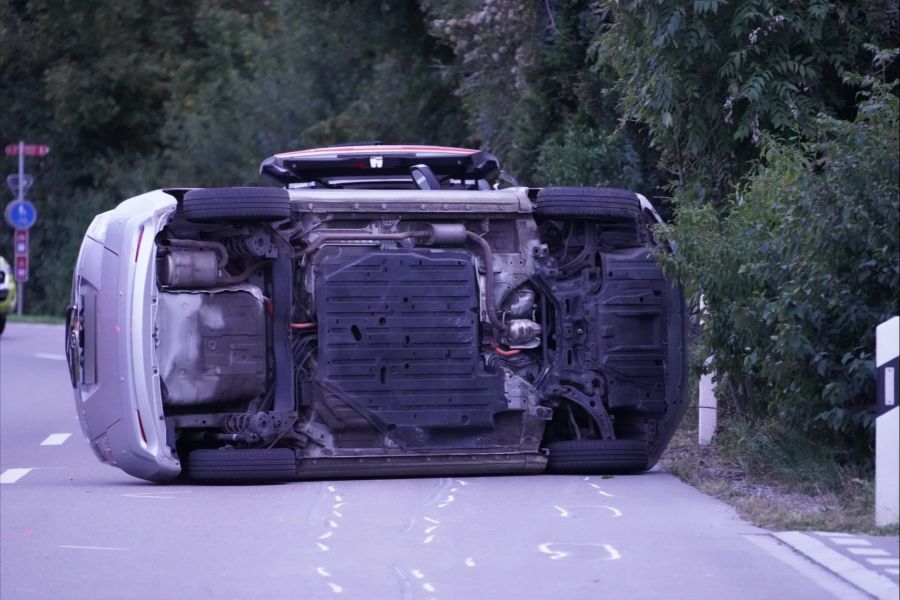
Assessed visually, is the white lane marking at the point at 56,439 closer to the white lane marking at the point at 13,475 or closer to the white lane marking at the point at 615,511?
the white lane marking at the point at 13,475

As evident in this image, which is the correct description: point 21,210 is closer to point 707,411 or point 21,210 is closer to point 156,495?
point 707,411

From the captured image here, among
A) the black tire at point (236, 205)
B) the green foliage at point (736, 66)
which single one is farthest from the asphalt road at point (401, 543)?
the green foliage at point (736, 66)

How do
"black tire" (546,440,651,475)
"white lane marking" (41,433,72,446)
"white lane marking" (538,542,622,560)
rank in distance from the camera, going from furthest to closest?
"white lane marking" (41,433,72,446), "black tire" (546,440,651,475), "white lane marking" (538,542,622,560)

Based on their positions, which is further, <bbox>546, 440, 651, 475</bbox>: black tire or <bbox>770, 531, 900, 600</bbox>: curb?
<bbox>546, 440, 651, 475</bbox>: black tire

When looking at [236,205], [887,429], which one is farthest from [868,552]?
[236,205]

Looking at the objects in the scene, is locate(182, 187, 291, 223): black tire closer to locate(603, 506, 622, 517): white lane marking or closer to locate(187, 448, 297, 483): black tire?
locate(187, 448, 297, 483): black tire

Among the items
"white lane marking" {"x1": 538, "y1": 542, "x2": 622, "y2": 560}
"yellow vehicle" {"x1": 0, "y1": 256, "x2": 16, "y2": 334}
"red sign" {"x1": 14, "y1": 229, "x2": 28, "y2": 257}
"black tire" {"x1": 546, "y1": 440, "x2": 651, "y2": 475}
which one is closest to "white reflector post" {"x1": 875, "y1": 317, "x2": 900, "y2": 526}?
"white lane marking" {"x1": 538, "y1": 542, "x2": 622, "y2": 560}

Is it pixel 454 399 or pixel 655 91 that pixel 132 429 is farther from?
pixel 655 91

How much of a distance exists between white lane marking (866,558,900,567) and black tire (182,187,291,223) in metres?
4.05

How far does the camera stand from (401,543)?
689 cm

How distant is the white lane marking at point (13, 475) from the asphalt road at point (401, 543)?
0.48m

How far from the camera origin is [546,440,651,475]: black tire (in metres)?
8.78

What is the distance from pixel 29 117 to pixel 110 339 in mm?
29059

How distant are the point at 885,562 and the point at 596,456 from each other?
9.55ft
